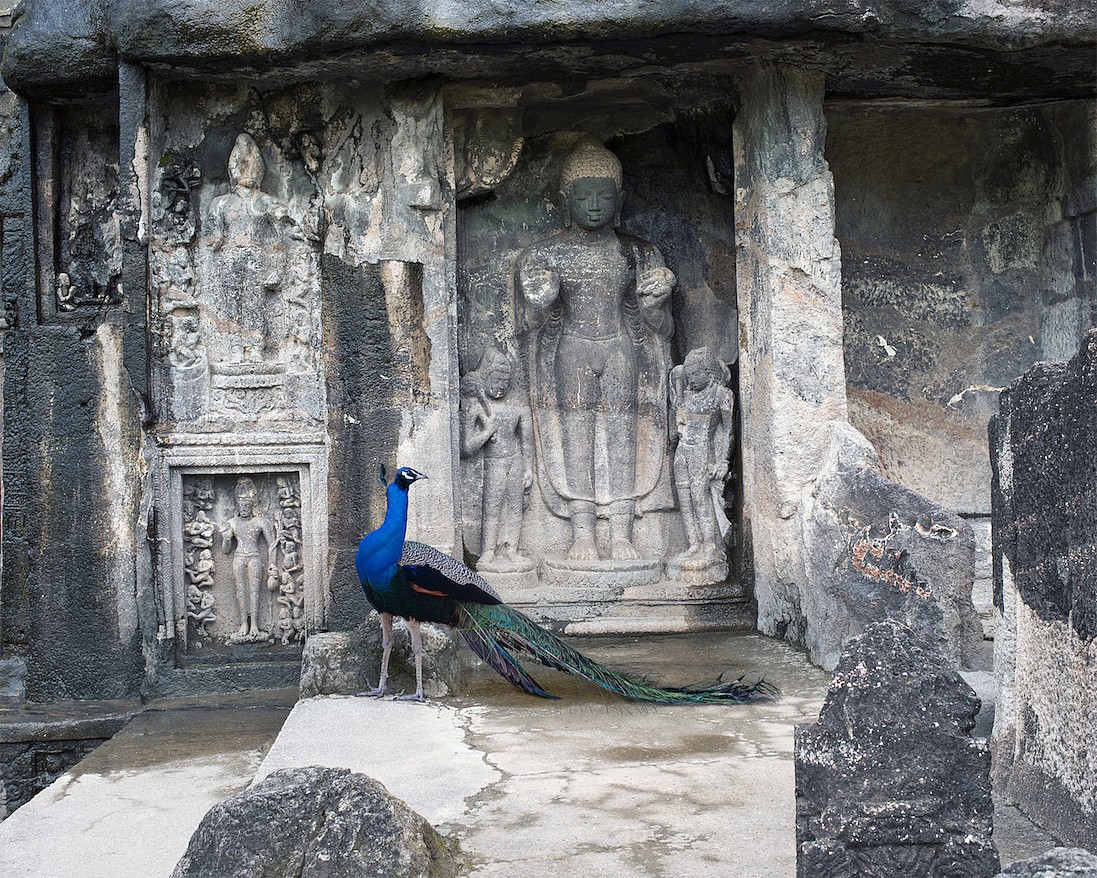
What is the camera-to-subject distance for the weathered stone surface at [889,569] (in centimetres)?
566

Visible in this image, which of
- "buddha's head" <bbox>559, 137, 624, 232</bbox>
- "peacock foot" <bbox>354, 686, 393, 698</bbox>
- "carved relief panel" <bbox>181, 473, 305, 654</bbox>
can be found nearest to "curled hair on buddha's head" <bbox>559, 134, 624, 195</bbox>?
"buddha's head" <bbox>559, 137, 624, 232</bbox>

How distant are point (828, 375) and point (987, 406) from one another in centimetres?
162

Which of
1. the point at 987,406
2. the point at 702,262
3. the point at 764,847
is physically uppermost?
the point at 702,262

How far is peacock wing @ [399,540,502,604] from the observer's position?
5500 mm

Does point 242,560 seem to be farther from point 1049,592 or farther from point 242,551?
point 1049,592

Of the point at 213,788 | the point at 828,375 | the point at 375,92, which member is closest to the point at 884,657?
the point at 213,788

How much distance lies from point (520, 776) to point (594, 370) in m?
3.39

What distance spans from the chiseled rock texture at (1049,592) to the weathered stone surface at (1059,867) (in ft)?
3.39

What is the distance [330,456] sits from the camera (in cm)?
679

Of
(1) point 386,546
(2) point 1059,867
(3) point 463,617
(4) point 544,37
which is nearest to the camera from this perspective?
(2) point 1059,867

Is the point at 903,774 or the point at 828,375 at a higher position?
the point at 828,375

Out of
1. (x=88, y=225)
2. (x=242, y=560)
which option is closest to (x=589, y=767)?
(x=242, y=560)

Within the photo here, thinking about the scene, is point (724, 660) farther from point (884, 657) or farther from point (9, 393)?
point (9, 393)

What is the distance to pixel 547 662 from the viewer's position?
5.55 m
